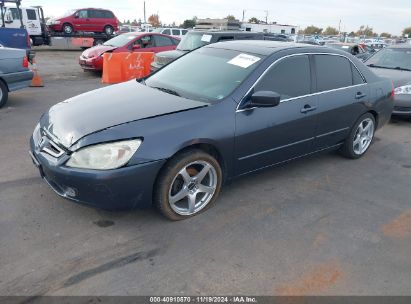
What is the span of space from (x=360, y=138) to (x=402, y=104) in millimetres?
2738

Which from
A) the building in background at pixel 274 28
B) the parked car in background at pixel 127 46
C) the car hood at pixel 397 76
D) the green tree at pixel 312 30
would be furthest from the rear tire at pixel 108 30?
the green tree at pixel 312 30

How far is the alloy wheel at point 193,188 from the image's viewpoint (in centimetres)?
341

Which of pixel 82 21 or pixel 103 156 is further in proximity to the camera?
pixel 82 21

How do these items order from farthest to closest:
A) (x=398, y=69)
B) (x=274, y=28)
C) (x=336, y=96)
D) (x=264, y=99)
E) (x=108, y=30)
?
(x=274, y=28) < (x=108, y=30) < (x=398, y=69) < (x=336, y=96) < (x=264, y=99)

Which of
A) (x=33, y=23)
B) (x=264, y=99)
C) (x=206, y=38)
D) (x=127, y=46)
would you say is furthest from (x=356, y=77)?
(x=33, y=23)

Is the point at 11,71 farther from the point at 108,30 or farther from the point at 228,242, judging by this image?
the point at 108,30

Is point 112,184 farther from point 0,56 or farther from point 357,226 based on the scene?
point 0,56

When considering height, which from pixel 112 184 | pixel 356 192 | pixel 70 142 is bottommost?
pixel 356 192

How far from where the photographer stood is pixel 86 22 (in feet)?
80.6

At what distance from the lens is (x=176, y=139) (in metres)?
3.19

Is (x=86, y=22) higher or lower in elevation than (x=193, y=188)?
higher

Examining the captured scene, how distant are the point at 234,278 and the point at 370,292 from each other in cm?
100

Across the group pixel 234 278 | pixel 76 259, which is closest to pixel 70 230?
pixel 76 259

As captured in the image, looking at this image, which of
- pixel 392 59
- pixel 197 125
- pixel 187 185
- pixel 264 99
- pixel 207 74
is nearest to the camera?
pixel 197 125
